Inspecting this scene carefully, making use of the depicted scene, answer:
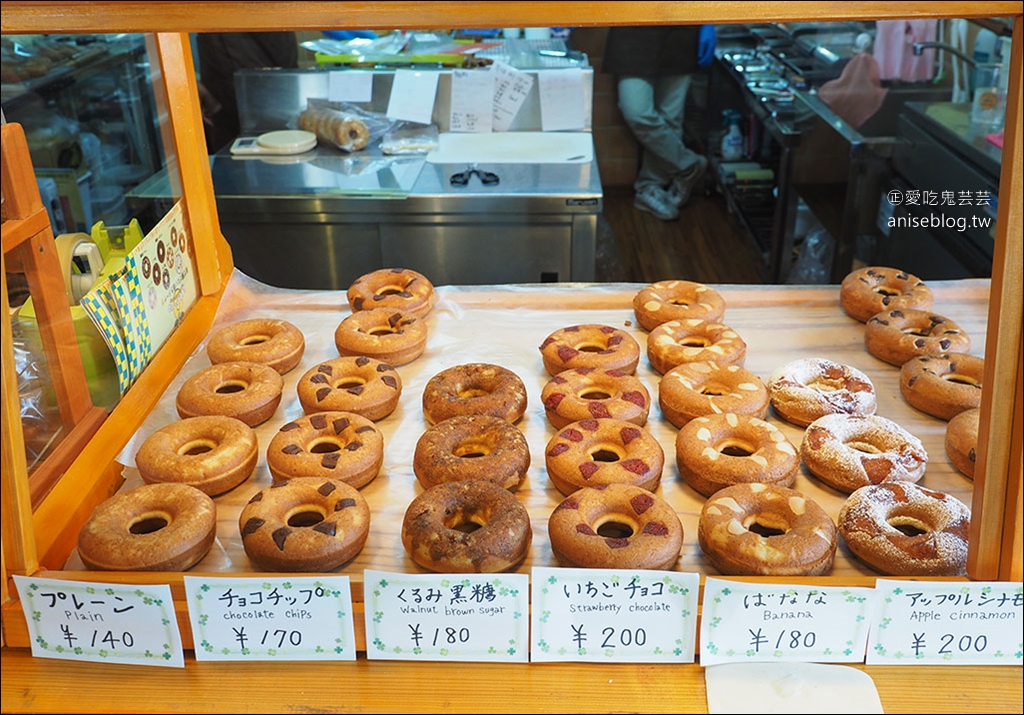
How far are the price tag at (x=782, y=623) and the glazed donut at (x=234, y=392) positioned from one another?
3.32 ft

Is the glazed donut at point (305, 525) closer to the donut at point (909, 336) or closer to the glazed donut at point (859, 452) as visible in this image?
the glazed donut at point (859, 452)

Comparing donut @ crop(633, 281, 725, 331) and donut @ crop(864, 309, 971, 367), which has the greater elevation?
donut @ crop(633, 281, 725, 331)

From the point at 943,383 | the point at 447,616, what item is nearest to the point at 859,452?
the point at 943,383

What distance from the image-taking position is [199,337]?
2.04 m

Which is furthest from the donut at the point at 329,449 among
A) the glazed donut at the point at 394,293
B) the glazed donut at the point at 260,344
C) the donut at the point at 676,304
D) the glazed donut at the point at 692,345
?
the donut at the point at 676,304

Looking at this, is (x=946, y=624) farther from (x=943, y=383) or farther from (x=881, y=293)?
(x=881, y=293)

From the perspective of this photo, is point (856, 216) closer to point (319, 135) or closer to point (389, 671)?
point (319, 135)

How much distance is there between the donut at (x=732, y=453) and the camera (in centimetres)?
154

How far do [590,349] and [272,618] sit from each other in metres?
1.08

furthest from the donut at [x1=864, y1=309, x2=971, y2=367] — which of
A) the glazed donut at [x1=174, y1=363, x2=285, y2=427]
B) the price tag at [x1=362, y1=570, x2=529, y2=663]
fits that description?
the glazed donut at [x1=174, y1=363, x2=285, y2=427]

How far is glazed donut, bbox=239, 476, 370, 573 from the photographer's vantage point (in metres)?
1.32

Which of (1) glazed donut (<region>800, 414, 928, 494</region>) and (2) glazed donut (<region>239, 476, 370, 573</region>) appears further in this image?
(1) glazed donut (<region>800, 414, 928, 494</region>)

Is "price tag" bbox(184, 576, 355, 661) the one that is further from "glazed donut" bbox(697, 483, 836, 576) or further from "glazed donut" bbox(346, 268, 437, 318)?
"glazed donut" bbox(346, 268, 437, 318)

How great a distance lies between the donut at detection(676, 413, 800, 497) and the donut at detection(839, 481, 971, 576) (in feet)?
→ 0.45
